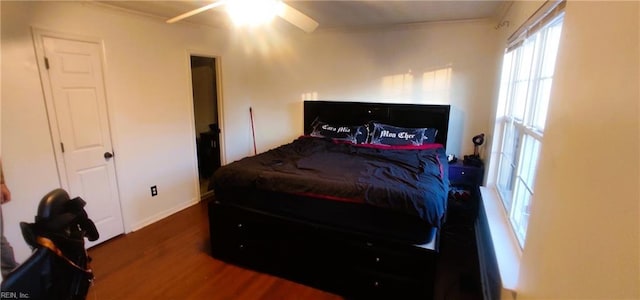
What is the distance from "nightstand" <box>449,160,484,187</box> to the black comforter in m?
0.24

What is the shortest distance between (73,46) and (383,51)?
3109mm

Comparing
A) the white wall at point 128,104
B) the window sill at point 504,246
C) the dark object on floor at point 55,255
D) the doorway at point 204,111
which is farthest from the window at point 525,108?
the doorway at point 204,111

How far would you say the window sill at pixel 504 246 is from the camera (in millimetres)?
1393

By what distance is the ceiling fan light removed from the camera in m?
2.03

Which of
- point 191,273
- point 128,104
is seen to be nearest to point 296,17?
point 128,104

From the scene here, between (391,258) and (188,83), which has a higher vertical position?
(188,83)

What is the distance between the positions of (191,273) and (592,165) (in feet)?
8.54

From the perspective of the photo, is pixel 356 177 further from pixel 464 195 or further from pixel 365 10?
pixel 365 10

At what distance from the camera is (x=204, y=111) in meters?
4.71

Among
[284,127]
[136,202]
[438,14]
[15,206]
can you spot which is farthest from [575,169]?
[284,127]

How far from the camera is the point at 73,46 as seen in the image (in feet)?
8.05

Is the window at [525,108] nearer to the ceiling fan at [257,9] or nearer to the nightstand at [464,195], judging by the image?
the nightstand at [464,195]

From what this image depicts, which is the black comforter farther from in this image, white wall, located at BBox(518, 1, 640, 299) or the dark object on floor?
the dark object on floor

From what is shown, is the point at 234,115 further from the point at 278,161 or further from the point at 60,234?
the point at 60,234
